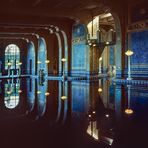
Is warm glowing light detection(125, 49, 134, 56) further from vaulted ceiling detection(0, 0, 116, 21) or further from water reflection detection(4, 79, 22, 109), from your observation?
water reflection detection(4, 79, 22, 109)

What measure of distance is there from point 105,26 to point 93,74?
7992 millimetres

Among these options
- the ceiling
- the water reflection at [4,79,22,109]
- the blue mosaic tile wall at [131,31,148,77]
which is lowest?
the water reflection at [4,79,22,109]

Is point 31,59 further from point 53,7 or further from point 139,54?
point 139,54

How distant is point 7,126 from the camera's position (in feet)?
16.1

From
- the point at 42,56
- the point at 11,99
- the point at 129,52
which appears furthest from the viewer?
the point at 42,56

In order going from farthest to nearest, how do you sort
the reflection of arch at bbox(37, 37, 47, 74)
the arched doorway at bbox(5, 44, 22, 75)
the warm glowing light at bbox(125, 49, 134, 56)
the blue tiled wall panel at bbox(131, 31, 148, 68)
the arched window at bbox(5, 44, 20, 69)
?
1. the arched window at bbox(5, 44, 20, 69)
2. the arched doorway at bbox(5, 44, 22, 75)
3. the reflection of arch at bbox(37, 37, 47, 74)
4. the warm glowing light at bbox(125, 49, 134, 56)
5. the blue tiled wall panel at bbox(131, 31, 148, 68)

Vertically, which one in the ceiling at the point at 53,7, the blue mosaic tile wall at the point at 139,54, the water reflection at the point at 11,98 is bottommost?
the water reflection at the point at 11,98

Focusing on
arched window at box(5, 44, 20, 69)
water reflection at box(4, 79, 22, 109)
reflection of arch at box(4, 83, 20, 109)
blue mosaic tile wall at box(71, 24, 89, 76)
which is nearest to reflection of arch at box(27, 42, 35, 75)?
arched window at box(5, 44, 20, 69)

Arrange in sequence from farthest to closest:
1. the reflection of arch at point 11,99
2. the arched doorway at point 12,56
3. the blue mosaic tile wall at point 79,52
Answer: the arched doorway at point 12,56, the blue mosaic tile wall at point 79,52, the reflection of arch at point 11,99

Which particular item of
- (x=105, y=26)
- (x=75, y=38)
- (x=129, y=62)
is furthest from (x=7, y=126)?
(x=105, y=26)

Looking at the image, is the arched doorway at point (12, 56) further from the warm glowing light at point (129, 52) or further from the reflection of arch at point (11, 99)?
the reflection of arch at point (11, 99)

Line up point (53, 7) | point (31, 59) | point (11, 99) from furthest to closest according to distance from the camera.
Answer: point (31, 59)
point (53, 7)
point (11, 99)

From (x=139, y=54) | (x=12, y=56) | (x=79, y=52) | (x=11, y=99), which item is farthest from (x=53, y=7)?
(x=12, y=56)

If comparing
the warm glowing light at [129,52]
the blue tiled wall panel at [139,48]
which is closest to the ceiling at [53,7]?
the blue tiled wall panel at [139,48]
